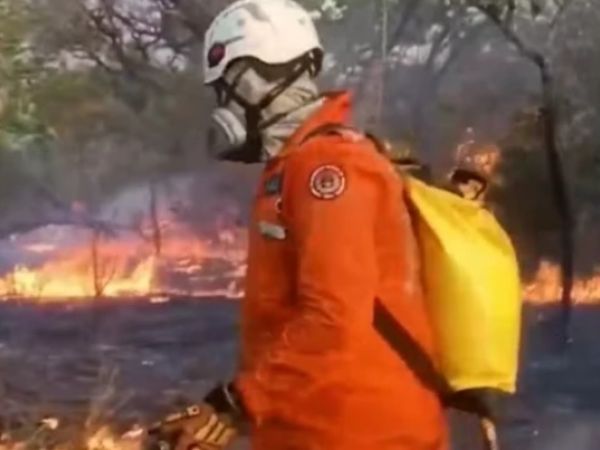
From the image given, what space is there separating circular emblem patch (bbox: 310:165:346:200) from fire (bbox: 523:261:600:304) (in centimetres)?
95

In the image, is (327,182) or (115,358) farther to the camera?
(115,358)

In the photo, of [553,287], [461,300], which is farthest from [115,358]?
[461,300]

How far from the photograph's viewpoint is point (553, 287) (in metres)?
2.85

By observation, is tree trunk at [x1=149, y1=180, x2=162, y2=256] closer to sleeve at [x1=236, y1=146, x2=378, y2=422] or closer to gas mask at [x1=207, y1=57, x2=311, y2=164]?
gas mask at [x1=207, y1=57, x2=311, y2=164]

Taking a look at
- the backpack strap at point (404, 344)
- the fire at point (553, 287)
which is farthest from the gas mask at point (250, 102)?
the fire at point (553, 287)

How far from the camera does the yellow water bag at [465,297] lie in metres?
2.06

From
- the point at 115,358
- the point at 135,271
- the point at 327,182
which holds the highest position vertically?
the point at 327,182

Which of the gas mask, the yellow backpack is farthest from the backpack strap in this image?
A: the gas mask

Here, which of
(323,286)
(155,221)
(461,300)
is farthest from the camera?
(155,221)

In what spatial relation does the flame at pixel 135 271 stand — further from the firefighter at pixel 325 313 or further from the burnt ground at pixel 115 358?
the firefighter at pixel 325 313

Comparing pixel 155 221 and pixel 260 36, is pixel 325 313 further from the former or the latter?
pixel 155 221

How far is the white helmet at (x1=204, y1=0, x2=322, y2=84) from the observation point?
7.07ft

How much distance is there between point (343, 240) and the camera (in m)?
1.91

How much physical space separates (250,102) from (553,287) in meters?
0.87
